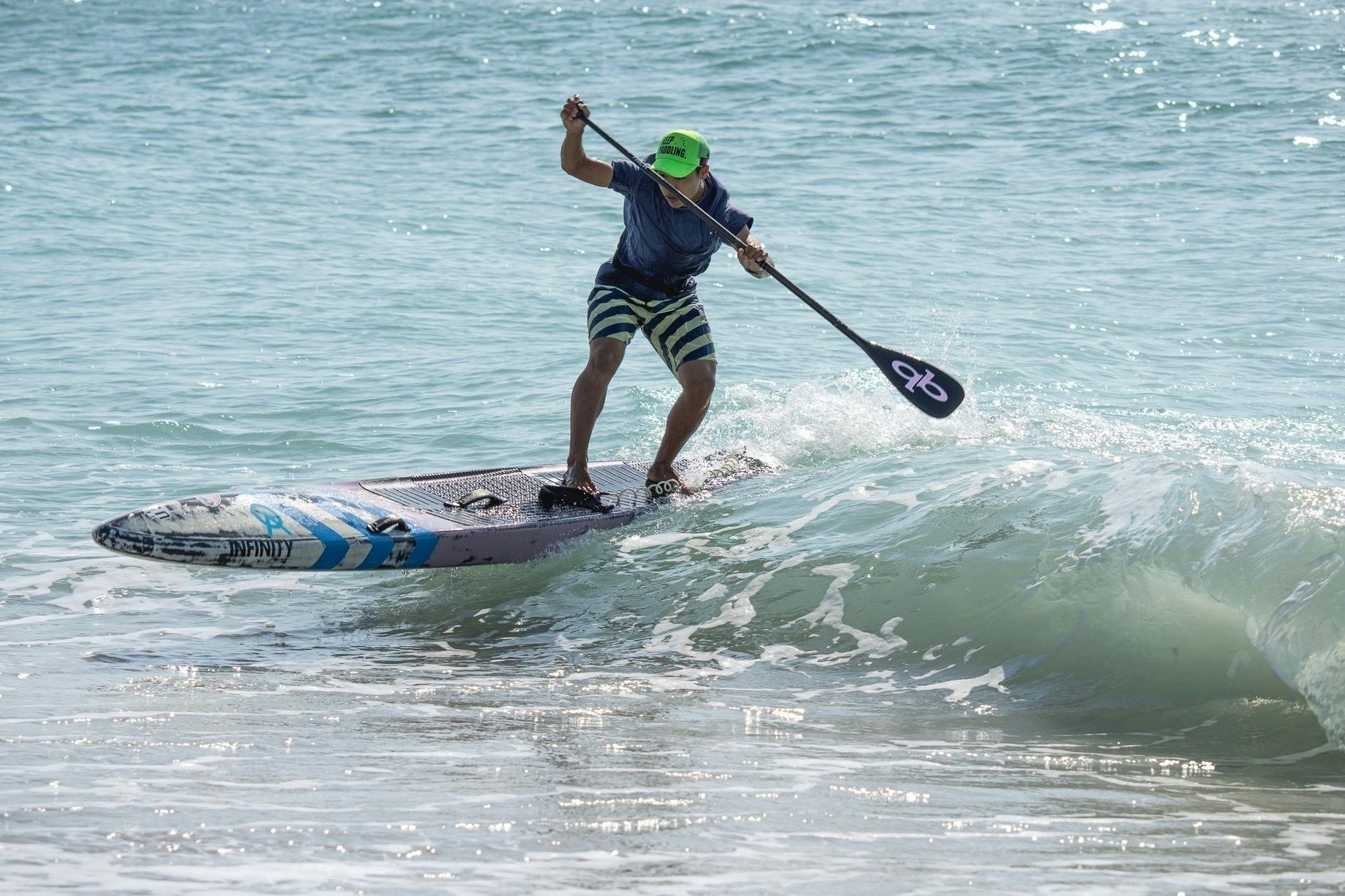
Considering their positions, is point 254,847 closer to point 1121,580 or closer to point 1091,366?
point 1121,580

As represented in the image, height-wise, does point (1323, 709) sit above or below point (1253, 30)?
below

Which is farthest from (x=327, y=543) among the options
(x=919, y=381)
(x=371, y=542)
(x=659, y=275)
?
(x=919, y=381)

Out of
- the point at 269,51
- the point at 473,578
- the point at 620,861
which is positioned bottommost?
the point at 473,578

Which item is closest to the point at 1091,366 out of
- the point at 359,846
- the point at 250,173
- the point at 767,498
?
the point at 767,498

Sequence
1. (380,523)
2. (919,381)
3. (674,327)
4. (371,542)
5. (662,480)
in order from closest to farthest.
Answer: (371,542)
(380,523)
(674,327)
(919,381)
(662,480)

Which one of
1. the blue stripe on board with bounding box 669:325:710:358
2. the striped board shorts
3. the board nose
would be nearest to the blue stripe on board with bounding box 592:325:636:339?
the striped board shorts

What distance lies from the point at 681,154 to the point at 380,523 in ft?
6.42

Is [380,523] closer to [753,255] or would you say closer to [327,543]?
[327,543]

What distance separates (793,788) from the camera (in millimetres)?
3928

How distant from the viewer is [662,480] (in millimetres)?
6973

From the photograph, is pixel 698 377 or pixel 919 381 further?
pixel 919 381

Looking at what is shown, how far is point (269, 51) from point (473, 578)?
1992 cm

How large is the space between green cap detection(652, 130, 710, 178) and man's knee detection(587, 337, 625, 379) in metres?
0.77

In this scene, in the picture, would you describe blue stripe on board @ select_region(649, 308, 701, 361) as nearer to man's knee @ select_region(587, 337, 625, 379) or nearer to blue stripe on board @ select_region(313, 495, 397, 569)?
man's knee @ select_region(587, 337, 625, 379)
